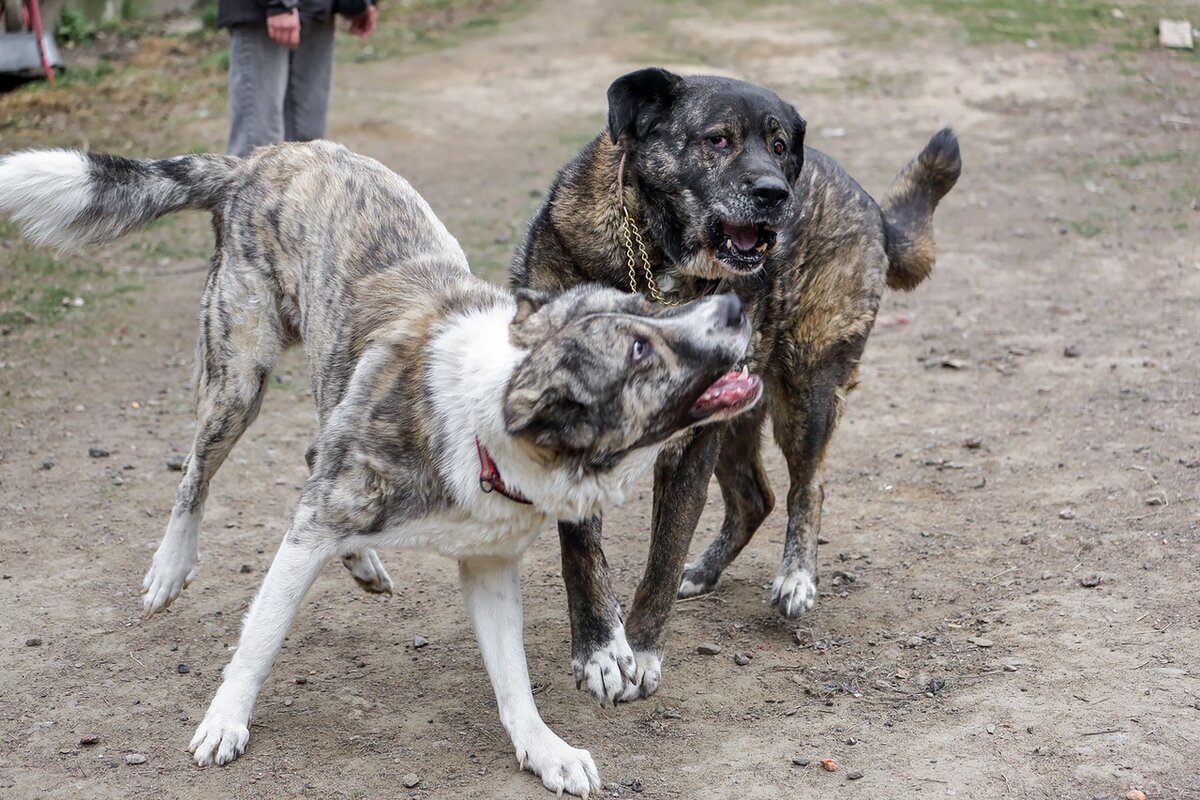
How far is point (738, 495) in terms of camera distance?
16.2 ft

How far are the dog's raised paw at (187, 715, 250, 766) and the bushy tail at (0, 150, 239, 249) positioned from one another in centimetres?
178

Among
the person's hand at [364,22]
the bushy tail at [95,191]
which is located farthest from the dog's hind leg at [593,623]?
the person's hand at [364,22]

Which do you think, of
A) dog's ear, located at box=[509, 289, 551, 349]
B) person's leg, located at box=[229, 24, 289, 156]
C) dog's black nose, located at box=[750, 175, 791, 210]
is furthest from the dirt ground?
dog's black nose, located at box=[750, 175, 791, 210]

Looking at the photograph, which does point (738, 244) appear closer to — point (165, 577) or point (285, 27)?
point (165, 577)

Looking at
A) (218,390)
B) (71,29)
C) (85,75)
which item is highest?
(218,390)

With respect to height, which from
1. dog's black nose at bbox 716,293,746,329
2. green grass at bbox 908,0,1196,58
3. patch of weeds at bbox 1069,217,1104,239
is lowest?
patch of weeds at bbox 1069,217,1104,239

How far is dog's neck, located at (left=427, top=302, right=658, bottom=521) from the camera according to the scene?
334 cm

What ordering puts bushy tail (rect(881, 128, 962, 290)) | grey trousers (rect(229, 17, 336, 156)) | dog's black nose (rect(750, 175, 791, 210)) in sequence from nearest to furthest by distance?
dog's black nose (rect(750, 175, 791, 210)) → bushy tail (rect(881, 128, 962, 290)) → grey trousers (rect(229, 17, 336, 156))

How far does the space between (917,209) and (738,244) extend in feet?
4.20

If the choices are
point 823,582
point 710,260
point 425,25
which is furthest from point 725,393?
point 425,25

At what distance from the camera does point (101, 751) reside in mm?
3635

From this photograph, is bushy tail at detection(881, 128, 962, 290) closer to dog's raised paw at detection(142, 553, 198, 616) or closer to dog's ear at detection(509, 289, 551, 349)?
dog's ear at detection(509, 289, 551, 349)

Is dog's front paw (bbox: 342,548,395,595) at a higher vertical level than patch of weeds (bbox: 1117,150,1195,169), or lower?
higher

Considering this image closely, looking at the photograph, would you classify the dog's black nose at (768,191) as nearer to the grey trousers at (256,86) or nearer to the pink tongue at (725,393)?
the pink tongue at (725,393)
